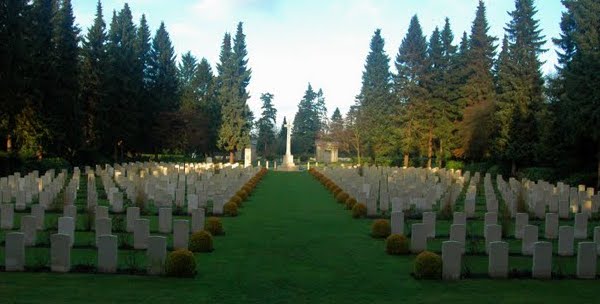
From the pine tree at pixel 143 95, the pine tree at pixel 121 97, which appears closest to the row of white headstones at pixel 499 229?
the pine tree at pixel 121 97

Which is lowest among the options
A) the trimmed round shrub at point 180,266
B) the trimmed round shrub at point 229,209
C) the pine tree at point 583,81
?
the trimmed round shrub at point 180,266

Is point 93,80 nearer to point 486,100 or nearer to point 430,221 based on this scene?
point 486,100

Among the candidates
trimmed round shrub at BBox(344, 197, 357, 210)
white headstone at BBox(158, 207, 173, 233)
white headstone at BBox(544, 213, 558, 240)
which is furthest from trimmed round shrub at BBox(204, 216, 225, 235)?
white headstone at BBox(544, 213, 558, 240)

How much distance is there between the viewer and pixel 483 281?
11.0 metres

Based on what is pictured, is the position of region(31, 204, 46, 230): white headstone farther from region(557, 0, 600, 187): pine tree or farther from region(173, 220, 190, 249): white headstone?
region(557, 0, 600, 187): pine tree

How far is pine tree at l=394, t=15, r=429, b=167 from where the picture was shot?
63656 millimetres

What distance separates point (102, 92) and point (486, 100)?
32.9 meters

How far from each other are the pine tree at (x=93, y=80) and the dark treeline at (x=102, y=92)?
0.08 meters

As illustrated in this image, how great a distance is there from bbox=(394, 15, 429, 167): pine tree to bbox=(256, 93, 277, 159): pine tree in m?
36.2

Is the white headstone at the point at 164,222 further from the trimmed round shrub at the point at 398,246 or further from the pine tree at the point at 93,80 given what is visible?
the pine tree at the point at 93,80

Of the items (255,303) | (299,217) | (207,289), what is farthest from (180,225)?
(299,217)

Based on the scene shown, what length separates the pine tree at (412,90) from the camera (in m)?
63.7

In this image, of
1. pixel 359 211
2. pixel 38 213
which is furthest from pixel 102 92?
pixel 38 213

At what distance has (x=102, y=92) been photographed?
51312mm
